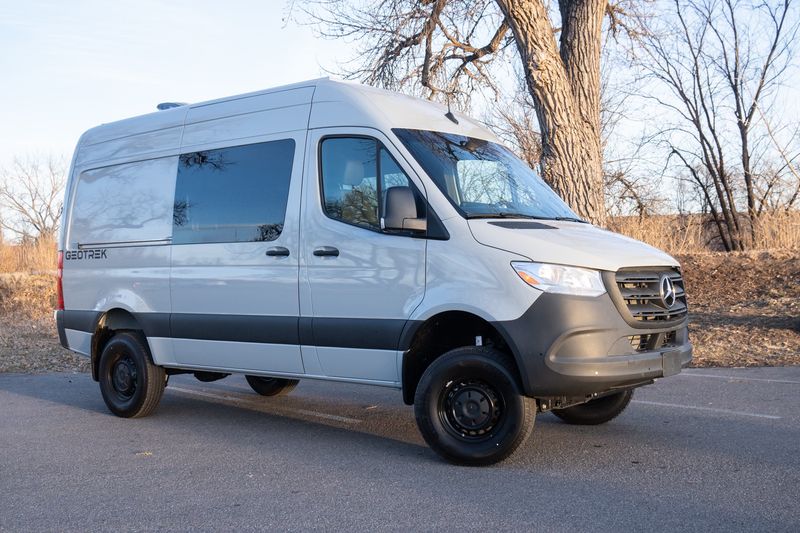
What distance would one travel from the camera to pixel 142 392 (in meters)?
7.70

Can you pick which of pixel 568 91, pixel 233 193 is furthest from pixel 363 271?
pixel 568 91

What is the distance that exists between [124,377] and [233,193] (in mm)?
2200

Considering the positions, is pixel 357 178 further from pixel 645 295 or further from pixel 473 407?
pixel 645 295

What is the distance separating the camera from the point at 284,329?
6574 mm

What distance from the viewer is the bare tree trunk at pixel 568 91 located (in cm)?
1167

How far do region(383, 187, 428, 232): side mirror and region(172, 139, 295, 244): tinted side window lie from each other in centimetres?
119

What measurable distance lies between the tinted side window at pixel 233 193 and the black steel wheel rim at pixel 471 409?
6.36 feet

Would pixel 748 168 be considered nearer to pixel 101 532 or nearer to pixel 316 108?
pixel 316 108

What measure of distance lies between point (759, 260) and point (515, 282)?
11.3 m

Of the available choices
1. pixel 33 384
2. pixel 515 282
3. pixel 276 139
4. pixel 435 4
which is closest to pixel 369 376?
pixel 515 282

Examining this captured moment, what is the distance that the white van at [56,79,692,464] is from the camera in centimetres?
545

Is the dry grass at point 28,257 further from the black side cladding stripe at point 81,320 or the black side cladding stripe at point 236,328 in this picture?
the black side cladding stripe at point 236,328

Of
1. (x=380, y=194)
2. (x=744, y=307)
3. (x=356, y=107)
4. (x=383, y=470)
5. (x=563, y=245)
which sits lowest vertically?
(x=383, y=470)

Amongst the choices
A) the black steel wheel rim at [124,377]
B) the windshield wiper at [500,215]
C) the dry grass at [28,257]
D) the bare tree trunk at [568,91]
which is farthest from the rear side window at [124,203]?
the dry grass at [28,257]
